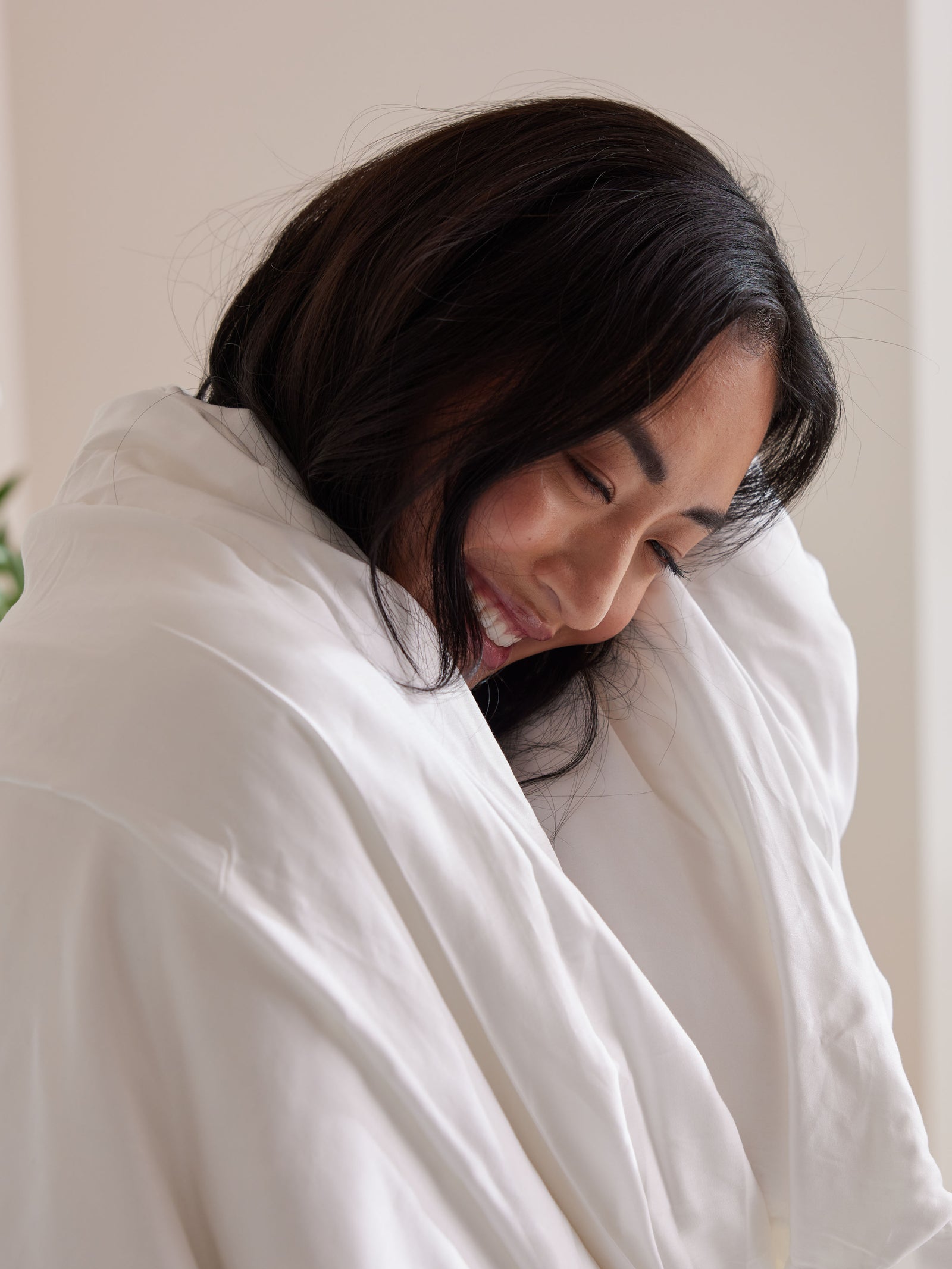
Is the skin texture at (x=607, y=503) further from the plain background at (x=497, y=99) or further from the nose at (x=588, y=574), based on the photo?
the plain background at (x=497, y=99)

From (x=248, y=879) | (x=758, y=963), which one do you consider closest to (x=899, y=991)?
(x=758, y=963)

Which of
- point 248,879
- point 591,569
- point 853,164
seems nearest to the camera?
point 248,879

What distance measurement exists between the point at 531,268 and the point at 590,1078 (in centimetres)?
46

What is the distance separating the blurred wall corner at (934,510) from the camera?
1453 mm

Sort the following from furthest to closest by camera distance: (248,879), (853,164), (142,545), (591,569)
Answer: (853,164), (591,569), (142,545), (248,879)

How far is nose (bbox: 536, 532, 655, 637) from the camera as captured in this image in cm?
72

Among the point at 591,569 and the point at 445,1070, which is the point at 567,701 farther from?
the point at 445,1070

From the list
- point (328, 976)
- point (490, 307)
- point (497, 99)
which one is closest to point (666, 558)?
point (490, 307)

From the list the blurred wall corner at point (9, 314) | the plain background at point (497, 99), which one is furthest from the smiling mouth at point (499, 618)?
the blurred wall corner at point (9, 314)

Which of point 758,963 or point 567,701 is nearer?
point 758,963

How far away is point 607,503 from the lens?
704 mm

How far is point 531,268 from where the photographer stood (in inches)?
25.2

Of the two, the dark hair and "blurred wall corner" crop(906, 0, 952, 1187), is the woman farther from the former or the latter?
"blurred wall corner" crop(906, 0, 952, 1187)

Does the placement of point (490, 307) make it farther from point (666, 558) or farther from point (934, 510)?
point (934, 510)
